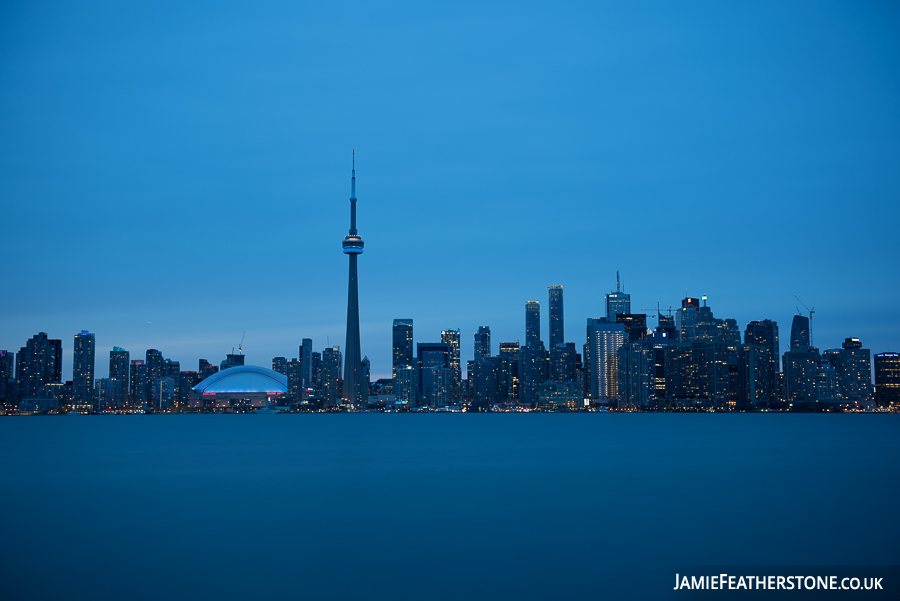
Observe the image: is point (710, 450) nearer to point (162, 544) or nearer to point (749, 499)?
point (749, 499)

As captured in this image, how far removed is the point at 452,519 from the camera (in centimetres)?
3416

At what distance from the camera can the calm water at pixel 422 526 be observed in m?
22.2

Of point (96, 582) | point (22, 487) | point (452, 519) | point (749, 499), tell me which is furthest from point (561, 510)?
point (22, 487)

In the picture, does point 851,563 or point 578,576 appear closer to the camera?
point 578,576

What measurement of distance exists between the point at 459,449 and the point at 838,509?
55.3 metres

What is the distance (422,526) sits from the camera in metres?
32.0

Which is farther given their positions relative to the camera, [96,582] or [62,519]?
[62,519]

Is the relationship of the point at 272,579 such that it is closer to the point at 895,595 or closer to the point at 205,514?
the point at 205,514

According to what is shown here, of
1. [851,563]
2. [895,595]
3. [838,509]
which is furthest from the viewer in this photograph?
[838,509]

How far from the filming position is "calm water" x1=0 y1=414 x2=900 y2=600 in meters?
22.2

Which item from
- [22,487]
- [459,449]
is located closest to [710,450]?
[459,449]

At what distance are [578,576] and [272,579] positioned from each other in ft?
30.4

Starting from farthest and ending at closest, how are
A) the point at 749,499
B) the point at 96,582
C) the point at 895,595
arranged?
the point at 749,499
the point at 96,582
the point at 895,595

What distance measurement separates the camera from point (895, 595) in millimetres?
18953
